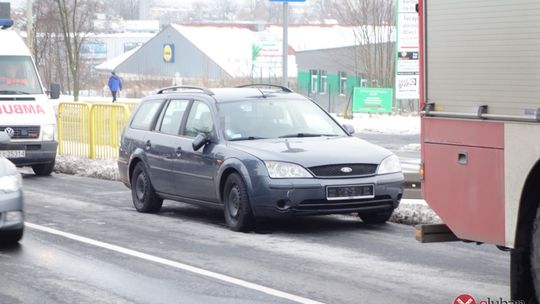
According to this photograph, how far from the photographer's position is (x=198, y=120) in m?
13.1

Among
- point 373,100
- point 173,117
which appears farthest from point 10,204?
point 373,100

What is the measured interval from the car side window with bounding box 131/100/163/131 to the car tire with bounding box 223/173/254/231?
2.43 metres

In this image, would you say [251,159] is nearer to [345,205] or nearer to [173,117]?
[345,205]

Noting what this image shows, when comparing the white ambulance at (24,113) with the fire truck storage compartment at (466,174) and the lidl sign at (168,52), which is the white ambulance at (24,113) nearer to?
the fire truck storage compartment at (466,174)

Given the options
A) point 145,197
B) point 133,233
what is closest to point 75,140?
point 145,197

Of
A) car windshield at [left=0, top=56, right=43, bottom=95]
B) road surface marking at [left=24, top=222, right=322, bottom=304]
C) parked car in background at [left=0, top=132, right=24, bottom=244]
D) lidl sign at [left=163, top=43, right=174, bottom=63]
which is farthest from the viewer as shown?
lidl sign at [left=163, top=43, right=174, bottom=63]

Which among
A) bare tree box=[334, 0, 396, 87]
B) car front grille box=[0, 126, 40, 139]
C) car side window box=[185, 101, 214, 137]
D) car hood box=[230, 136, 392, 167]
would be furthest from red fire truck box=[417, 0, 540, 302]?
bare tree box=[334, 0, 396, 87]

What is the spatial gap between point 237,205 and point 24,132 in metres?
8.02

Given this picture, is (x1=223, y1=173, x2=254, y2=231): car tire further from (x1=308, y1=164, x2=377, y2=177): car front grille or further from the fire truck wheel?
the fire truck wheel

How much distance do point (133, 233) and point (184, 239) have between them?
0.76 m

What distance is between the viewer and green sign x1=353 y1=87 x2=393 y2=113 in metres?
43.5

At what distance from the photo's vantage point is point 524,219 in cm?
688

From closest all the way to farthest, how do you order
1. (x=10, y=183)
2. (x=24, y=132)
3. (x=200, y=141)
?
(x=10, y=183)
(x=200, y=141)
(x=24, y=132)

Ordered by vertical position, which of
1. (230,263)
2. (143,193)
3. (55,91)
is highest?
(55,91)
